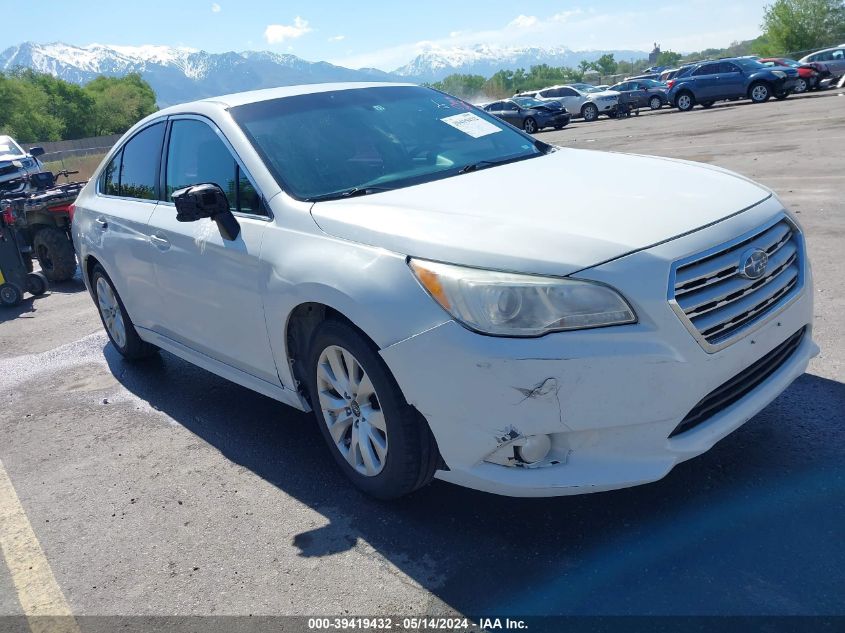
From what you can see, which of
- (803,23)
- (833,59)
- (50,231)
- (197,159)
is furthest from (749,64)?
(803,23)

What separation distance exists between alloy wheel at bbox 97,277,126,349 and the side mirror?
2213 millimetres

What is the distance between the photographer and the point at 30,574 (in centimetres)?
342

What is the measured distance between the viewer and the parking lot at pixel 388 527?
9.09 ft

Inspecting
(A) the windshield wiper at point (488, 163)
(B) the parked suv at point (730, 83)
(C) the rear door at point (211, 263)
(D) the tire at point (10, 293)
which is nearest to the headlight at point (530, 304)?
(C) the rear door at point (211, 263)

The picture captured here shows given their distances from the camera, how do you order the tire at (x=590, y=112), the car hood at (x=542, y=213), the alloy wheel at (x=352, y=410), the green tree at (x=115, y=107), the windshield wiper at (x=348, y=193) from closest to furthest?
the car hood at (x=542, y=213)
the alloy wheel at (x=352, y=410)
the windshield wiper at (x=348, y=193)
the tire at (x=590, y=112)
the green tree at (x=115, y=107)

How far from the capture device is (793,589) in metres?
2.60

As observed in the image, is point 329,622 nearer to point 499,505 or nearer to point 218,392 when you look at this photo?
point 499,505

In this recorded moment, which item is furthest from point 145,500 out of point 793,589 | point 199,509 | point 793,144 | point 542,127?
point 542,127

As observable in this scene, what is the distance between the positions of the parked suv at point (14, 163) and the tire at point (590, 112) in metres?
23.6

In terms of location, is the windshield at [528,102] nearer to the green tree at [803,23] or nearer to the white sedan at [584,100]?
the white sedan at [584,100]

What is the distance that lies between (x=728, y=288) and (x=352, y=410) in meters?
1.58

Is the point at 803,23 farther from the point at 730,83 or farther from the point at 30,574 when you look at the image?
the point at 30,574

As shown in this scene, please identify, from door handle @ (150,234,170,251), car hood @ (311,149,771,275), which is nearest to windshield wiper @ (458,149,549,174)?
car hood @ (311,149,771,275)

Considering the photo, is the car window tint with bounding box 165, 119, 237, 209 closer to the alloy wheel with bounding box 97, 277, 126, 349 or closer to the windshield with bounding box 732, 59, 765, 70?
the alloy wheel with bounding box 97, 277, 126, 349
